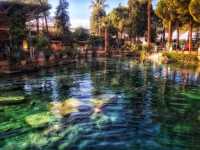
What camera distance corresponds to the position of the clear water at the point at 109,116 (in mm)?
10977

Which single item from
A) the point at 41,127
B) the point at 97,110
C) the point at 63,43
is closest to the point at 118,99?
the point at 97,110

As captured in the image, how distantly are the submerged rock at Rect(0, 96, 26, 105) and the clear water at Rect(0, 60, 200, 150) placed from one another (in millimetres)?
607

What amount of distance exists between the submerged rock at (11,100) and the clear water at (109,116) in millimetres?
607

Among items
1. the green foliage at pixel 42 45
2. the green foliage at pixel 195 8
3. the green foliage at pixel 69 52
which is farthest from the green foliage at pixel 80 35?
the green foliage at pixel 195 8

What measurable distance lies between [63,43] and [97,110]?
48.2 metres

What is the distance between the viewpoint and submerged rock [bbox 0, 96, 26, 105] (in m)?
17.6

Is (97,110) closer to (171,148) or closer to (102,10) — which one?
(171,148)

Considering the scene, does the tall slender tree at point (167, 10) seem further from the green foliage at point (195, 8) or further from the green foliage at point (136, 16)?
the green foliage at point (136, 16)

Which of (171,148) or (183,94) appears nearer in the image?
(171,148)

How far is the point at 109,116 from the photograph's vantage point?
14438 mm

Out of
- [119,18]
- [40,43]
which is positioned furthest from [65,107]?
[119,18]

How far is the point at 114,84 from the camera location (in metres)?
24.4

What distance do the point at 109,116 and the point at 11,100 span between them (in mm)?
6628

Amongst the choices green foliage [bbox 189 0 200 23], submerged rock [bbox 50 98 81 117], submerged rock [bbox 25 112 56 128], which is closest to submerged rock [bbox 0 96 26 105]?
submerged rock [bbox 50 98 81 117]
